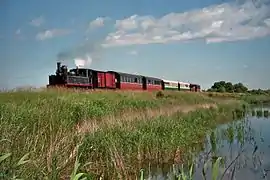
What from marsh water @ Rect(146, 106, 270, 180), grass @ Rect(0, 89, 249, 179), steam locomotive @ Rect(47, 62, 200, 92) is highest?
steam locomotive @ Rect(47, 62, 200, 92)

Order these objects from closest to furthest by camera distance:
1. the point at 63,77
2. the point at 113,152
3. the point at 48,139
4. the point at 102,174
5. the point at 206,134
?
the point at 48,139 → the point at 102,174 → the point at 113,152 → the point at 206,134 → the point at 63,77

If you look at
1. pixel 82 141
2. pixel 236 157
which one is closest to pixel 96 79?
pixel 82 141

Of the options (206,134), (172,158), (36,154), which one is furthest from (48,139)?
(206,134)

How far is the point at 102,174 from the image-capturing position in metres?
8.59

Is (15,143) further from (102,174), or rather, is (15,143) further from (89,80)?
(89,80)

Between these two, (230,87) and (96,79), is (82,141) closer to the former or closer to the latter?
(96,79)

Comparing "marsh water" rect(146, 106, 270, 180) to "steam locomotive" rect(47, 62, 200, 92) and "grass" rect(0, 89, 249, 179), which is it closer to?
"grass" rect(0, 89, 249, 179)

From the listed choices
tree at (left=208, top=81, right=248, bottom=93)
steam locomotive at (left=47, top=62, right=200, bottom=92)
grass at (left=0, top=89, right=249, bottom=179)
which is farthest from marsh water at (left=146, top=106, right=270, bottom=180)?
tree at (left=208, top=81, right=248, bottom=93)

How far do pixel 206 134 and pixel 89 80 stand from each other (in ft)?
52.5

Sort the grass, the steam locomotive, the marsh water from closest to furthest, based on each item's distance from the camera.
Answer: the grass → the marsh water → the steam locomotive

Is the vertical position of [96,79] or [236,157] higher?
[96,79]

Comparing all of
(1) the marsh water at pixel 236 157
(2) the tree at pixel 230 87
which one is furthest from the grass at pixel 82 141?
(2) the tree at pixel 230 87

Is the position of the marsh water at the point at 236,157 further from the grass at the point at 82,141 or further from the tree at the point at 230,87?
the tree at the point at 230,87

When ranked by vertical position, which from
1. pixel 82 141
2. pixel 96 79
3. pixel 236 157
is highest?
pixel 96 79
